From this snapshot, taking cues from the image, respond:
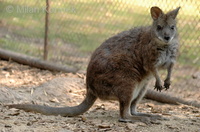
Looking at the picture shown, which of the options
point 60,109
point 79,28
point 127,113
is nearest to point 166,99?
point 127,113

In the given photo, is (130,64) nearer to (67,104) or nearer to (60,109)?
(60,109)

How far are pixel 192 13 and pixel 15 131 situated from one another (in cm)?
366

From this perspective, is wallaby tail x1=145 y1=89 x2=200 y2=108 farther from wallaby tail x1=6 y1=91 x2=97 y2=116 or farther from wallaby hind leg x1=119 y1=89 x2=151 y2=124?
wallaby tail x1=6 y1=91 x2=97 y2=116

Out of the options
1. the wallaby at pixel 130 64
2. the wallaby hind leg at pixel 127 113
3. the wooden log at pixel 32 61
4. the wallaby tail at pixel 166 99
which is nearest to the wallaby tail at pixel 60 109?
the wallaby at pixel 130 64

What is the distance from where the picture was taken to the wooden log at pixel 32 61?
23.8 ft

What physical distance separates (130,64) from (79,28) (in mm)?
3363

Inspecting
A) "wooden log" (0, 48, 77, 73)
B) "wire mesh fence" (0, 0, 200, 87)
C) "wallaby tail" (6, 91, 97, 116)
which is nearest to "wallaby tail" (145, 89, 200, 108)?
"wire mesh fence" (0, 0, 200, 87)

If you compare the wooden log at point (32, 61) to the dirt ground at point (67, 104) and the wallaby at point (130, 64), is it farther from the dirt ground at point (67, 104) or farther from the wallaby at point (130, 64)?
the wallaby at point (130, 64)

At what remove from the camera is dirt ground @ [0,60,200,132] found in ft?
14.8

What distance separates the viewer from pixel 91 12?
8.11 metres

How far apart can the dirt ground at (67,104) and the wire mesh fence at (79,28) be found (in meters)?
0.66

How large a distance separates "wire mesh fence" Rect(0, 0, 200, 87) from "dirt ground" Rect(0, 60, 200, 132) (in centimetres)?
66

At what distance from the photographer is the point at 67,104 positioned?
19.5 ft

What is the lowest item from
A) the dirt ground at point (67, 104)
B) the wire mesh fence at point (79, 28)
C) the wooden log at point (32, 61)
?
the dirt ground at point (67, 104)
